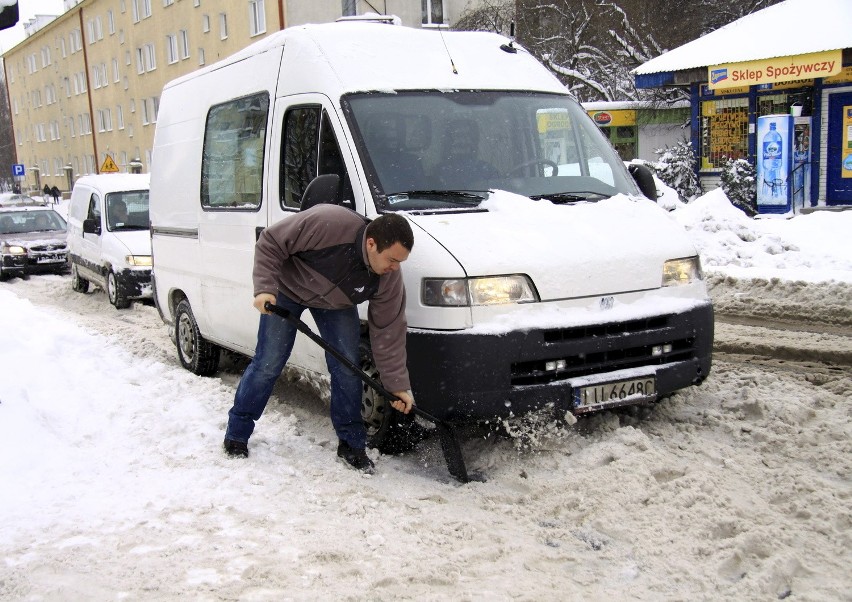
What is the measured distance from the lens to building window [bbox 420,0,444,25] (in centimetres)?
3816

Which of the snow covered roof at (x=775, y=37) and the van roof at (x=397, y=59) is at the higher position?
the snow covered roof at (x=775, y=37)

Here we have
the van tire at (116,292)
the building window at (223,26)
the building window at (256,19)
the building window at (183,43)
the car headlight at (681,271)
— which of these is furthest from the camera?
the building window at (183,43)

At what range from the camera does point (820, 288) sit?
9.37 meters

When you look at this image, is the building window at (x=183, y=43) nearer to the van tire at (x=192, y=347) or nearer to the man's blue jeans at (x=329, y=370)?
the van tire at (x=192, y=347)

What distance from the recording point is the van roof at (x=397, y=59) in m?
5.32

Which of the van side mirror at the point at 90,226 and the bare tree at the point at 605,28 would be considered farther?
the bare tree at the point at 605,28

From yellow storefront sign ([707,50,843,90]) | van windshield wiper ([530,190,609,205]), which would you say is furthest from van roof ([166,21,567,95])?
yellow storefront sign ([707,50,843,90])

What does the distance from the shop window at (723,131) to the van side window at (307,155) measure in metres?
16.8

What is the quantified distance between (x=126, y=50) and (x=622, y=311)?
166 feet

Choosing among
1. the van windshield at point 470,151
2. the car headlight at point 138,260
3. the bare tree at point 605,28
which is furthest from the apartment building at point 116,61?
the van windshield at point 470,151

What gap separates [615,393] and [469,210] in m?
1.30

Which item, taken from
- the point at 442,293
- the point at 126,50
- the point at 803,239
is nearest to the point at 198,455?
the point at 442,293

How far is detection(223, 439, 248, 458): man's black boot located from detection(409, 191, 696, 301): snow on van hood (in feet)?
5.34

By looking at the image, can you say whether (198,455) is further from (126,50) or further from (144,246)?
(126,50)
